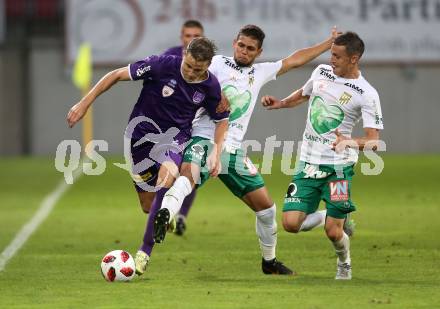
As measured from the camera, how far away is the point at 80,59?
29781 millimetres

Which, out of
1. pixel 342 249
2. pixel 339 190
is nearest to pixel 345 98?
pixel 339 190

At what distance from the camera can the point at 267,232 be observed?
10.8 m

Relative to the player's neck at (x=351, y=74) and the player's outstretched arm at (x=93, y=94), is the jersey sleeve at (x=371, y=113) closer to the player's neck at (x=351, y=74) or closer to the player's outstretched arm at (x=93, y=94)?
the player's neck at (x=351, y=74)

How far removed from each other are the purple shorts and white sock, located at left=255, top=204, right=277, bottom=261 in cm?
89

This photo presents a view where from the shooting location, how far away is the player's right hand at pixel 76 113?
9.84 metres

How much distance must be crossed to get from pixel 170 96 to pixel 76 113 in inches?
38.4

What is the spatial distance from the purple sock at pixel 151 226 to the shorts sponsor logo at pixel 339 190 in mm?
1389

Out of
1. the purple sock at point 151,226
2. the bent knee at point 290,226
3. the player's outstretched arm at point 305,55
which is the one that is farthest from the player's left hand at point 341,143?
the purple sock at point 151,226

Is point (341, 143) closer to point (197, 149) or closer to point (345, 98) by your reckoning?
point (345, 98)

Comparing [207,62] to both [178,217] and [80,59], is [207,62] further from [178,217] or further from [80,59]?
[80,59]

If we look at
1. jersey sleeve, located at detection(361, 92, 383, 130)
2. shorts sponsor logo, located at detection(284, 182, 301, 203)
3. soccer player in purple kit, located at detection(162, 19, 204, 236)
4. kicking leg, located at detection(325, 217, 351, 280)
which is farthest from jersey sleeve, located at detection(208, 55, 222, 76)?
soccer player in purple kit, located at detection(162, 19, 204, 236)

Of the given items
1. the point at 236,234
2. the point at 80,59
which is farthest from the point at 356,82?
the point at 80,59

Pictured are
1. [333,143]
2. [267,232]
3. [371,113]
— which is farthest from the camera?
[267,232]

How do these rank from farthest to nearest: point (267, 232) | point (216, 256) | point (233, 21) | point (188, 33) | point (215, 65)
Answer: point (233, 21) < point (188, 33) < point (216, 256) < point (215, 65) < point (267, 232)
